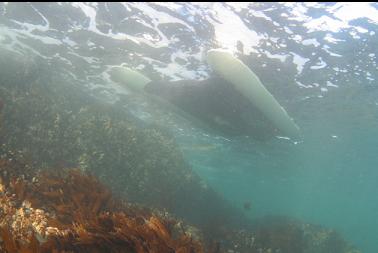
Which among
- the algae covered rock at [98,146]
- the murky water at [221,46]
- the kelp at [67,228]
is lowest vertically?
the algae covered rock at [98,146]

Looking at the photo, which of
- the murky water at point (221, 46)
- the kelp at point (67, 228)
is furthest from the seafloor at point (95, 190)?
the murky water at point (221, 46)

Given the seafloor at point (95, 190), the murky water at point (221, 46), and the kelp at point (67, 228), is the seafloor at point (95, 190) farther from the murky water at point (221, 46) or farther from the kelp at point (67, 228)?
the murky water at point (221, 46)

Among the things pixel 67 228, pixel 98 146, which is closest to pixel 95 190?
pixel 67 228

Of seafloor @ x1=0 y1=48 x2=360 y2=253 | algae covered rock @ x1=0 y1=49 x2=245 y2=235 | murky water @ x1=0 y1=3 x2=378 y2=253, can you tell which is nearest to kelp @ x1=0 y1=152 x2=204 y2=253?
seafloor @ x1=0 y1=48 x2=360 y2=253

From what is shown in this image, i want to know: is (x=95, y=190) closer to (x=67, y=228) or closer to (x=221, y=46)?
(x=67, y=228)

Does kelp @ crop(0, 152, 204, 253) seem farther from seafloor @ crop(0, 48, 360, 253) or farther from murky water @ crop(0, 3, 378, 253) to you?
murky water @ crop(0, 3, 378, 253)

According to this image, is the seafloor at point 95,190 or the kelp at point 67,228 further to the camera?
the seafloor at point 95,190

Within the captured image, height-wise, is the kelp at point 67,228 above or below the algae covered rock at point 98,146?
above

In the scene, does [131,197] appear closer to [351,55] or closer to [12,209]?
[12,209]

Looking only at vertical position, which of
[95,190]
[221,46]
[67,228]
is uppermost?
[221,46]

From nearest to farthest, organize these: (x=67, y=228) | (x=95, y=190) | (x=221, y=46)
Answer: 1. (x=67, y=228)
2. (x=95, y=190)
3. (x=221, y=46)

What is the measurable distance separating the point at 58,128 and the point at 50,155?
161 cm

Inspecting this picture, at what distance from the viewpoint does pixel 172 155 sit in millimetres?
20969

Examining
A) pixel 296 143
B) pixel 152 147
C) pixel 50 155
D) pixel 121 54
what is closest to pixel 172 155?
pixel 152 147
